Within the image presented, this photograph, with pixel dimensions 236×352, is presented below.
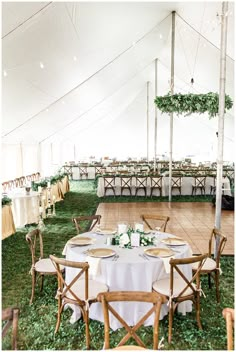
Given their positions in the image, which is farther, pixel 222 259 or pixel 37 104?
pixel 37 104

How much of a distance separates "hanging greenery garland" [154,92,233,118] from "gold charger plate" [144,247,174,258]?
14.0 feet

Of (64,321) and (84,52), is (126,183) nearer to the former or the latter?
(84,52)

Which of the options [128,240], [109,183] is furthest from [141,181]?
[128,240]

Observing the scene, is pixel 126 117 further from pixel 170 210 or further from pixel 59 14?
pixel 59 14

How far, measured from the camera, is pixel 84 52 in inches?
308

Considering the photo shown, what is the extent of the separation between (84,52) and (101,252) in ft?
17.3

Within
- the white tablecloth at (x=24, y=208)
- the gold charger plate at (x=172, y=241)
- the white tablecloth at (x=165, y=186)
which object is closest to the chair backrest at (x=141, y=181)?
the white tablecloth at (x=165, y=186)

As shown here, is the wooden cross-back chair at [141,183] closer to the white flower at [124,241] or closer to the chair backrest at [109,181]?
the chair backrest at [109,181]

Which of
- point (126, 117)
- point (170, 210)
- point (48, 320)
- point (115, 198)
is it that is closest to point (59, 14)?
point (48, 320)

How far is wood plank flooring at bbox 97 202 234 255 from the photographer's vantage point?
22.8ft

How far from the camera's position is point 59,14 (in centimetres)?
553

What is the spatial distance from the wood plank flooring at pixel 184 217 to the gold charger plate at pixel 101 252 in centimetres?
253

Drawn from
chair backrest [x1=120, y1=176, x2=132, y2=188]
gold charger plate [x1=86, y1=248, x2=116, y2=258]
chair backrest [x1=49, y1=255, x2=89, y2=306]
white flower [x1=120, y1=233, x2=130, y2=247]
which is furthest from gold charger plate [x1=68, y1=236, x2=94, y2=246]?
chair backrest [x1=120, y1=176, x2=132, y2=188]

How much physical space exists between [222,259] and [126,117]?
16.1 metres
